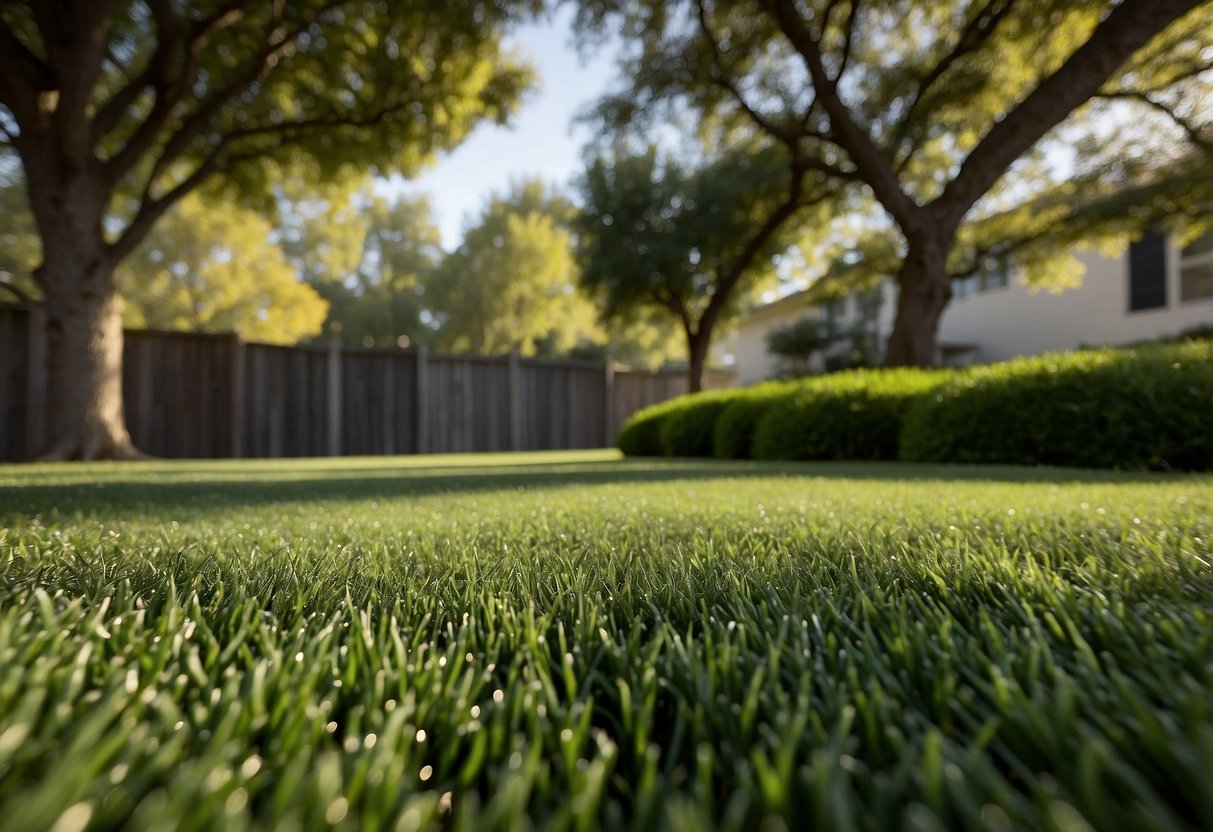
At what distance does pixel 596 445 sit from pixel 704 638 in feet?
53.2

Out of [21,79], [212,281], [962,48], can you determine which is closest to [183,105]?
[21,79]

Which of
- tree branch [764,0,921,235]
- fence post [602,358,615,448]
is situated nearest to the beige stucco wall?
tree branch [764,0,921,235]

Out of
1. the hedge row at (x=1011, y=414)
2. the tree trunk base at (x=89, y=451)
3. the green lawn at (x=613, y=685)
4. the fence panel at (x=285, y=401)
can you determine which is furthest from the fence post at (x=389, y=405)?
the green lawn at (x=613, y=685)

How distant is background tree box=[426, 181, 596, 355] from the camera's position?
27.7m

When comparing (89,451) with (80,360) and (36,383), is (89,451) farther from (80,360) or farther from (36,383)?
(36,383)

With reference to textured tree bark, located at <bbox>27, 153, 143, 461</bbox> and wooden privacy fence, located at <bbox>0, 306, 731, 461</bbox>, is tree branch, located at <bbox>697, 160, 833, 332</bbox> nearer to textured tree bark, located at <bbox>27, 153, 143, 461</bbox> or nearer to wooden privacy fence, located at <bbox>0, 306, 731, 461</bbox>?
wooden privacy fence, located at <bbox>0, 306, 731, 461</bbox>

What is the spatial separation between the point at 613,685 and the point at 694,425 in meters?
8.80

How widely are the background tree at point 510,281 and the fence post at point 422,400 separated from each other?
46.8 ft

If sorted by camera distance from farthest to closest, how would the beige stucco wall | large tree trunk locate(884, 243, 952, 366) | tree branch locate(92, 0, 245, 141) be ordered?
1. the beige stucco wall
2. large tree trunk locate(884, 243, 952, 366)
3. tree branch locate(92, 0, 245, 141)

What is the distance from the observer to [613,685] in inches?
29.3

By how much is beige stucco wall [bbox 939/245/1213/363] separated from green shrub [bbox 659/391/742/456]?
11520 mm

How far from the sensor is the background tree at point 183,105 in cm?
754

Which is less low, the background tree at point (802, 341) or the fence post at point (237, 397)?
the background tree at point (802, 341)

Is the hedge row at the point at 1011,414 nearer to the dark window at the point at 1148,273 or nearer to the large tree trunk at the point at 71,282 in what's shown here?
the large tree trunk at the point at 71,282
